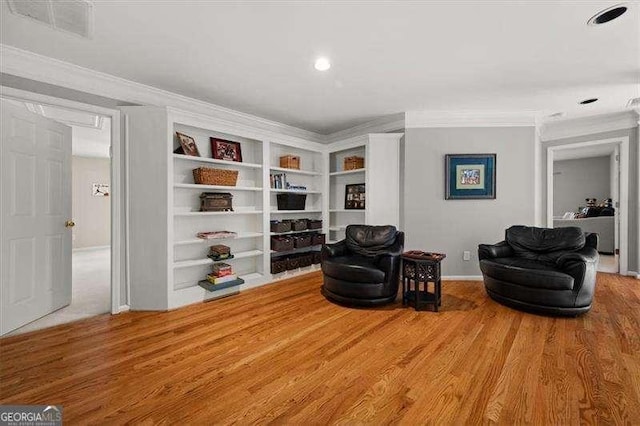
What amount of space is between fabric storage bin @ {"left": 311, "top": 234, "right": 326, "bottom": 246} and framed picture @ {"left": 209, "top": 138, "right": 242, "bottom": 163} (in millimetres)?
1700

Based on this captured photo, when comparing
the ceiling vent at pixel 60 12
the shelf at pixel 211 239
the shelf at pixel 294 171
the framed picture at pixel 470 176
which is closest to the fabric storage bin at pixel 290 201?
the shelf at pixel 294 171

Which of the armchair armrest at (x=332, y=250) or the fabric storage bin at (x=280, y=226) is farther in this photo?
the fabric storage bin at (x=280, y=226)

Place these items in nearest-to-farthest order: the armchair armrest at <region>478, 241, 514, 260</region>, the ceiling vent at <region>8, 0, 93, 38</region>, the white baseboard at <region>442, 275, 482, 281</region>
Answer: the ceiling vent at <region>8, 0, 93, 38</region>, the armchair armrest at <region>478, 241, 514, 260</region>, the white baseboard at <region>442, 275, 482, 281</region>

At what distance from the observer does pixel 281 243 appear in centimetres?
423

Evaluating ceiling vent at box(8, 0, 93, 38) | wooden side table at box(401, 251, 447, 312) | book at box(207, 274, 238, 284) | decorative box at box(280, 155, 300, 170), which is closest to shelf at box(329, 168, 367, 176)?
decorative box at box(280, 155, 300, 170)

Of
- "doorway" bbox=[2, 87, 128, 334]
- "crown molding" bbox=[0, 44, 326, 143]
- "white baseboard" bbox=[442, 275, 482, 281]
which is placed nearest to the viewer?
"crown molding" bbox=[0, 44, 326, 143]

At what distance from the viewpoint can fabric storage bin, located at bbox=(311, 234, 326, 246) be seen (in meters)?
4.70

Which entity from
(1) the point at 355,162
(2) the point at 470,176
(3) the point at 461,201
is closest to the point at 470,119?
(2) the point at 470,176

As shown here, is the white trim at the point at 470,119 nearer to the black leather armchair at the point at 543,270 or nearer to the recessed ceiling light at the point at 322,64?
the black leather armchair at the point at 543,270

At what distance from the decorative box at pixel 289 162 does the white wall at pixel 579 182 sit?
8351 mm

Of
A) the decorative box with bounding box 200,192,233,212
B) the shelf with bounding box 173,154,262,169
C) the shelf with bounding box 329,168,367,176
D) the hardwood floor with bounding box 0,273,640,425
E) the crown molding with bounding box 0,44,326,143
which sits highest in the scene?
the crown molding with bounding box 0,44,326,143

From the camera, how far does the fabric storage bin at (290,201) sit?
14.7ft

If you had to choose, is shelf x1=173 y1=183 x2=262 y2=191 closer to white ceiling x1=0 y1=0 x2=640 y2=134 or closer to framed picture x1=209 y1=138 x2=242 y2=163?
framed picture x1=209 y1=138 x2=242 y2=163

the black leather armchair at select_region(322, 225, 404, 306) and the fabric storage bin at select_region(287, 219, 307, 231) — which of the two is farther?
the fabric storage bin at select_region(287, 219, 307, 231)
